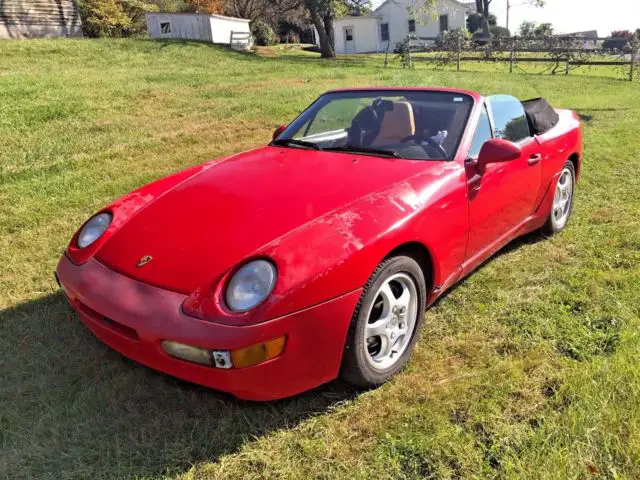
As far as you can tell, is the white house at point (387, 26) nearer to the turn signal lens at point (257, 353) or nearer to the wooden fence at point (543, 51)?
the wooden fence at point (543, 51)

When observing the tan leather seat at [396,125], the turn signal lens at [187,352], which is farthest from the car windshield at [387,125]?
the turn signal lens at [187,352]

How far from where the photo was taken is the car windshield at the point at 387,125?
10.5 ft

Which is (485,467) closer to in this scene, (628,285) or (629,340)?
(629,340)

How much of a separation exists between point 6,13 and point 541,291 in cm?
2430

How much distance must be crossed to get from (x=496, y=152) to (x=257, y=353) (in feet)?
6.10

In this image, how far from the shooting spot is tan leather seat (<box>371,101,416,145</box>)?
3346mm

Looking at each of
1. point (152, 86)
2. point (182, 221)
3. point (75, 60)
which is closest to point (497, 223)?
point (182, 221)

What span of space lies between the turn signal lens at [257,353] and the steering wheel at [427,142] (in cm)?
165

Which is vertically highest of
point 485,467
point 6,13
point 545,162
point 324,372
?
point 6,13

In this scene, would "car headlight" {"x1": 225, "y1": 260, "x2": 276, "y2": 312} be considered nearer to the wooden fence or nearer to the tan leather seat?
the tan leather seat

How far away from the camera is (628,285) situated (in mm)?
3367

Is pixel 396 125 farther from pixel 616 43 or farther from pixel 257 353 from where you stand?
pixel 616 43

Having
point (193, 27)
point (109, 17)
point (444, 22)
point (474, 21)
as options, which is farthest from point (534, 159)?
point (474, 21)

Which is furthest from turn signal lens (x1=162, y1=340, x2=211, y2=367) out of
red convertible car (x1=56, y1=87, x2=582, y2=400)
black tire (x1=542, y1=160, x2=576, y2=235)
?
black tire (x1=542, y1=160, x2=576, y2=235)
